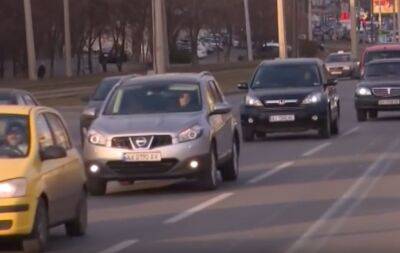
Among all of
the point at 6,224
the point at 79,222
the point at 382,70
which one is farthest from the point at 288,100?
the point at 6,224

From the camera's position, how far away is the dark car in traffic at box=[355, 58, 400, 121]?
3581 centimetres

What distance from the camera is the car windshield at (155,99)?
1934 cm

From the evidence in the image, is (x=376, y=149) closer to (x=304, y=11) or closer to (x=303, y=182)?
(x=303, y=182)

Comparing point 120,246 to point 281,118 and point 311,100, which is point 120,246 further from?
point 311,100

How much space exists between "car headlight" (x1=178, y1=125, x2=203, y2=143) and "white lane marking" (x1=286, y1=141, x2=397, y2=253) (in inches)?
82.7

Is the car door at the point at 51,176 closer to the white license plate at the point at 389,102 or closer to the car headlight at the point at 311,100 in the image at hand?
the car headlight at the point at 311,100

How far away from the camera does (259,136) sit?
3098 cm

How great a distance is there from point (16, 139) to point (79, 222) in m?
1.53

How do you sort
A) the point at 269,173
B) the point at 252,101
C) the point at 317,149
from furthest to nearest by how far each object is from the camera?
the point at 252,101, the point at 317,149, the point at 269,173

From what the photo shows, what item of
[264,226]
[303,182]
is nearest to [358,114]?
[303,182]

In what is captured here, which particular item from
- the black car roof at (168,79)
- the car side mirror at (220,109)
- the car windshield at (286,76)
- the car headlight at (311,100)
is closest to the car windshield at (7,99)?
the black car roof at (168,79)

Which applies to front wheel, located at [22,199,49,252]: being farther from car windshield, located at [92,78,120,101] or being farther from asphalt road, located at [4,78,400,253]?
car windshield, located at [92,78,120,101]

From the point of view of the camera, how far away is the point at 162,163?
18.2 metres

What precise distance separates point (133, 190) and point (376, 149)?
7.68 meters
